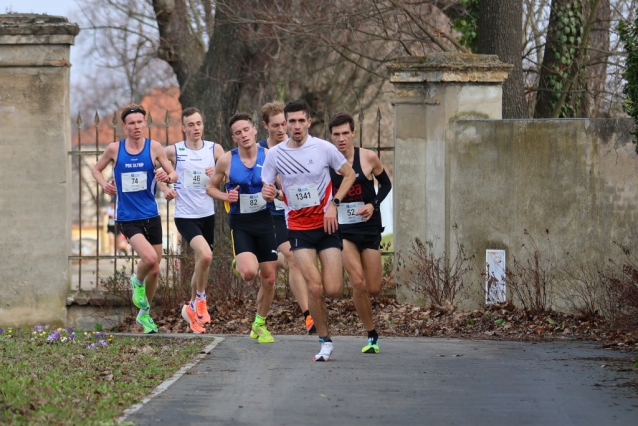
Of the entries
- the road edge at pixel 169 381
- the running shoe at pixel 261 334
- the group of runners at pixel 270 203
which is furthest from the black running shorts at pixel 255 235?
the road edge at pixel 169 381

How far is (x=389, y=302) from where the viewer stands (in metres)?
12.9

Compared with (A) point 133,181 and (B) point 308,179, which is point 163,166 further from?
(B) point 308,179

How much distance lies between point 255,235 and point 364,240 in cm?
134

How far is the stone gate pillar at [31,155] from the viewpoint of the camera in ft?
44.0

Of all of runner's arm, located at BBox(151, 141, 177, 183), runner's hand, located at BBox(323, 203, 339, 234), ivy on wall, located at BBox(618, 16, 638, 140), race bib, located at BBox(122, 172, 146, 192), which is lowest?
runner's hand, located at BBox(323, 203, 339, 234)

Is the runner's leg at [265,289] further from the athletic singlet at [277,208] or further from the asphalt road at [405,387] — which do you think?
the athletic singlet at [277,208]

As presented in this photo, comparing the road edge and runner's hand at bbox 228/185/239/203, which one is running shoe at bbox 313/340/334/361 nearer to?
the road edge

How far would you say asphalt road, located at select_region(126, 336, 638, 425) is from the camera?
6.52m

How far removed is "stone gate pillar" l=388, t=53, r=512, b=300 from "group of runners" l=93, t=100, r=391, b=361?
1.79 m

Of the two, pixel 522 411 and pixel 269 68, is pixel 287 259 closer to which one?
pixel 522 411

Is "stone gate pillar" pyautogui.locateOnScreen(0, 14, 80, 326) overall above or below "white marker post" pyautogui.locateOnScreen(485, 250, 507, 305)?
above

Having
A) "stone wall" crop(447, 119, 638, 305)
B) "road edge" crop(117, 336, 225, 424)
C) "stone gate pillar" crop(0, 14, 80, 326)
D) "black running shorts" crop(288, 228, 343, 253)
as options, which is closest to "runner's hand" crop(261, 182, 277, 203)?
"black running shorts" crop(288, 228, 343, 253)

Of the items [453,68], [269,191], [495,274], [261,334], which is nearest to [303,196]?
[269,191]

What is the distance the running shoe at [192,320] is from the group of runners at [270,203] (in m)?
0.01
